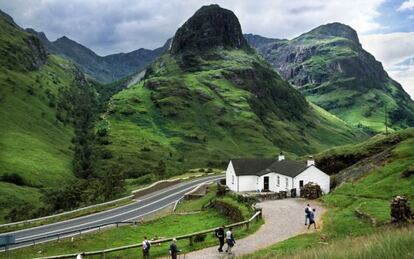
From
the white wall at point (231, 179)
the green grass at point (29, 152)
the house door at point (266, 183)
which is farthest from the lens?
the green grass at point (29, 152)

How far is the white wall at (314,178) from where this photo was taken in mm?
71188

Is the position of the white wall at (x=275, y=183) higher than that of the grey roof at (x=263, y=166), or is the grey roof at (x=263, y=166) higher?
the grey roof at (x=263, y=166)

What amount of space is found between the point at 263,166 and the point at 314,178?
47.4 feet

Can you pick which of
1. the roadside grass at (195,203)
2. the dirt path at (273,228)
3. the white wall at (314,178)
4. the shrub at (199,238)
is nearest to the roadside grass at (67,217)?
the roadside grass at (195,203)

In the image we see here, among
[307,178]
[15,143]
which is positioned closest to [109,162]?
[15,143]

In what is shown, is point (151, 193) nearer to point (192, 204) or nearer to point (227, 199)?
point (192, 204)

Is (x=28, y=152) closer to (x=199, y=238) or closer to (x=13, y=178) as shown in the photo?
(x=13, y=178)

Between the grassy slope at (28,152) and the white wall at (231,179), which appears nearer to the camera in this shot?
the white wall at (231,179)

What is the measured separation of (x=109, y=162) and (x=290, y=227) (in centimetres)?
14252

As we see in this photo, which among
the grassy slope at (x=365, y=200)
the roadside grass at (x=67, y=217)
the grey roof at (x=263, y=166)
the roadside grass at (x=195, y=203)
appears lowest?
the roadside grass at (x=67, y=217)

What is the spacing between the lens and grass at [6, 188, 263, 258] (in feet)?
130

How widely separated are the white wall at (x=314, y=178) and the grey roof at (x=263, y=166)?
10.9ft

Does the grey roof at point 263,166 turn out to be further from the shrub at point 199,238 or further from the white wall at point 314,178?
the shrub at point 199,238

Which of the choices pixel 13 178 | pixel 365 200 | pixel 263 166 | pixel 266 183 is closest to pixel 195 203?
pixel 266 183
